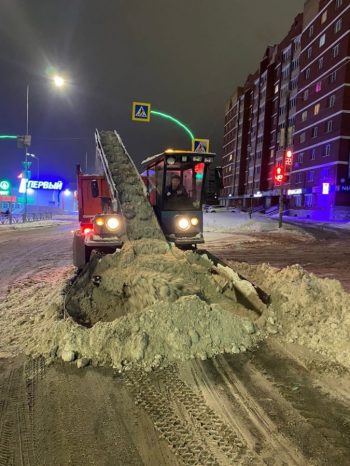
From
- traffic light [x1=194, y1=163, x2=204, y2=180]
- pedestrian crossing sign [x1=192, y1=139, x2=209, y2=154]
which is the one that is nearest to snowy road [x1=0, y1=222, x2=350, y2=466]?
traffic light [x1=194, y1=163, x2=204, y2=180]

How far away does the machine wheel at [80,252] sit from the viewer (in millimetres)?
9406

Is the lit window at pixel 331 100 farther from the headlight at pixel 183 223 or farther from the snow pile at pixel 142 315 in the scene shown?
the snow pile at pixel 142 315

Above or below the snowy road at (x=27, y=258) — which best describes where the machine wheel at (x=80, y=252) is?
above

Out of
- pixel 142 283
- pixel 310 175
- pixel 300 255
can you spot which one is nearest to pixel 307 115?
pixel 310 175

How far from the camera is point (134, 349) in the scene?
4531 mm

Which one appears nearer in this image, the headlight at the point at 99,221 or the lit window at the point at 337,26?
the headlight at the point at 99,221

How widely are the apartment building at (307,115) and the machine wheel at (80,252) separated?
24483mm

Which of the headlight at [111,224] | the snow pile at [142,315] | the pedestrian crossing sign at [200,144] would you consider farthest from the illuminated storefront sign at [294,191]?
the snow pile at [142,315]

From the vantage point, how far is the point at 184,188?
9484mm

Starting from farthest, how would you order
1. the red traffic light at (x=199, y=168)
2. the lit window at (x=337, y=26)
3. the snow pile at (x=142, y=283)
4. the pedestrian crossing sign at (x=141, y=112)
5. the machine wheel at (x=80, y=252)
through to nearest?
the lit window at (x=337, y=26), the pedestrian crossing sign at (x=141, y=112), the machine wheel at (x=80, y=252), the red traffic light at (x=199, y=168), the snow pile at (x=142, y=283)

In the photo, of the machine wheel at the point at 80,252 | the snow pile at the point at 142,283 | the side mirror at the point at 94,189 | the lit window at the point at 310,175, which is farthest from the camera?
the lit window at the point at 310,175

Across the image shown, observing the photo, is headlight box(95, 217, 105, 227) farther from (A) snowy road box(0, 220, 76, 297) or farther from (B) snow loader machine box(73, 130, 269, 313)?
(A) snowy road box(0, 220, 76, 297)

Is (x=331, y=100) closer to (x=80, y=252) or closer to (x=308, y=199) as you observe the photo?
(x=308, y=199)

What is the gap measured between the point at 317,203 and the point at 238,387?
53.5 m
